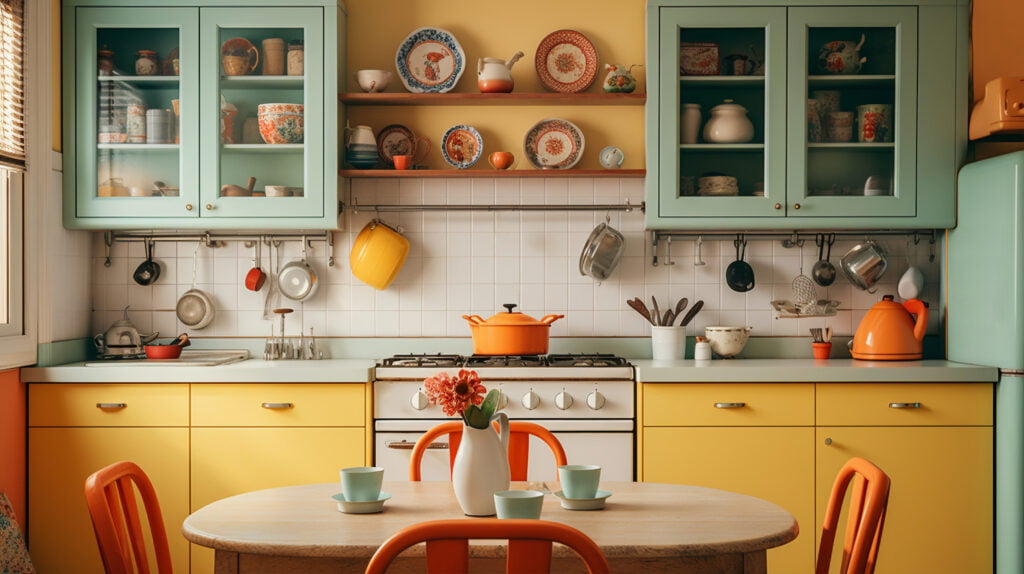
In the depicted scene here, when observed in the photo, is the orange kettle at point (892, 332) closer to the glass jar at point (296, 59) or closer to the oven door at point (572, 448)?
the oven door at point (572, 448)

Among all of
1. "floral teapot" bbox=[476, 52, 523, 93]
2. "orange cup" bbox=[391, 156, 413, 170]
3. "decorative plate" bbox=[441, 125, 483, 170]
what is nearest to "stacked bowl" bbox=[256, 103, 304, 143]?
"orange cup" bbox=[391, 156, 413, 170]

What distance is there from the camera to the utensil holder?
362 cm

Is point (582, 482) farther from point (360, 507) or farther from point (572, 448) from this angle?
point (572, 448)

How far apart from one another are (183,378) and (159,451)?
271 mm

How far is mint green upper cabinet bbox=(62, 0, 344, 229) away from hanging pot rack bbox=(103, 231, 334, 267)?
0.91 ft

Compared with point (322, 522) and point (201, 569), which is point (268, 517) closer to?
point (322, 522)

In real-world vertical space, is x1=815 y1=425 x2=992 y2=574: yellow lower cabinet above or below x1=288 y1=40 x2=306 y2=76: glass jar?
below

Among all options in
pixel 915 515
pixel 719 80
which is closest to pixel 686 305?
pixel 719 80

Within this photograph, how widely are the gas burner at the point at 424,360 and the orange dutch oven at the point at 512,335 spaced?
107 mm

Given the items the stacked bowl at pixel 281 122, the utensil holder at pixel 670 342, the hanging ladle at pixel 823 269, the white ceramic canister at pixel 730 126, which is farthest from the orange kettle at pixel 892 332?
the stacked bowl at pixel 281 122

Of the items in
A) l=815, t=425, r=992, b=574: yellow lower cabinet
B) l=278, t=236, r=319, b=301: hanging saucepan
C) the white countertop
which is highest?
l=278, t=236, r=319, b=301: hanging saucepan

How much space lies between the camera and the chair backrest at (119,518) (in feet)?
5.41

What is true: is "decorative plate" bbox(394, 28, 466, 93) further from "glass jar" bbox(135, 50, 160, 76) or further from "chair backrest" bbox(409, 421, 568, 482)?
"chair backrest" bbox(409, 421, 568, 482)

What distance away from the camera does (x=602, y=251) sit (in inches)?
144
